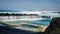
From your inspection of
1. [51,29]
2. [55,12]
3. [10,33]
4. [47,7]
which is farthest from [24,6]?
[51,29]

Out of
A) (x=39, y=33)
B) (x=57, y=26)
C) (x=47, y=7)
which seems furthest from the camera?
(x=47, y=7)

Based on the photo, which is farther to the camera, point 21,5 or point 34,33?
point 21,5

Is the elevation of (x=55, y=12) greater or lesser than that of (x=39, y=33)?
greater

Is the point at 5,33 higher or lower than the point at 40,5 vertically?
lower

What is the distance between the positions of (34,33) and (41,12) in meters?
1.72

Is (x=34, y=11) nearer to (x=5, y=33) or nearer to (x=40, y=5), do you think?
(x=40, y=5)

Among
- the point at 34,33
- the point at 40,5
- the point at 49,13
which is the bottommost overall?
the point at 34,33

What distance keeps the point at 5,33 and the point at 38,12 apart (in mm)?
2058

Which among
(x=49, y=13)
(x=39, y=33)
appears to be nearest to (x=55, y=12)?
(x=49, y=13)

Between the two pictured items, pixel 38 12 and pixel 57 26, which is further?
pixel 38 12

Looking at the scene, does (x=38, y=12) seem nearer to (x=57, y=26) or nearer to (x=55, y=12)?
(x=55, y=12)

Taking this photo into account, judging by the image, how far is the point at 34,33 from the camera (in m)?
3.25

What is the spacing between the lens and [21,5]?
4.98m

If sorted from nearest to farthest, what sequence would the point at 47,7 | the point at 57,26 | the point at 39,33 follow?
the point at 57,26, the point at 39,33, the point at 47,7
